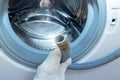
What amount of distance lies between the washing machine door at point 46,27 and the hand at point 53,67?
10cm

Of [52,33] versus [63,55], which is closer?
[63,55]

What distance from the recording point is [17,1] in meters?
1.19

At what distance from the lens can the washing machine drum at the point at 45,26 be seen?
1.02m

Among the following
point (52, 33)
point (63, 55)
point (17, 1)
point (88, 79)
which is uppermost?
point (17, 1)

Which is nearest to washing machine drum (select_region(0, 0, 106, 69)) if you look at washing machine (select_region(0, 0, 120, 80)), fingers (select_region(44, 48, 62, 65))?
washing machine (select_region(0, 0, 120, 80))

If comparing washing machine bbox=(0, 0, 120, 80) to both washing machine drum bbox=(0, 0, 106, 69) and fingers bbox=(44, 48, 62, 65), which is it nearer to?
washing machine drum bbox=(0, 0, 106, 69)

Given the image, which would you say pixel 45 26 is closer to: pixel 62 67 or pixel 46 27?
pixel 46 27

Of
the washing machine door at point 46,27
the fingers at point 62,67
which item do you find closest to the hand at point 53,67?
the fingers at point 62,67

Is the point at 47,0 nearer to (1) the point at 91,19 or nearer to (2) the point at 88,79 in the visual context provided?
(1) the point at 91,19

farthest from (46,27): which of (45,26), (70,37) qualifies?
(70,37)

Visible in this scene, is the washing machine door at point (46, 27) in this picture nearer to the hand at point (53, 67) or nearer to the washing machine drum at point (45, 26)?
the washing machine drum at point (45, 26)

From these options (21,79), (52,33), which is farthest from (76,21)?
(21,79)

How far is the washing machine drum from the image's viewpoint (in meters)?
1.02

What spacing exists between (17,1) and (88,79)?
480 mm
